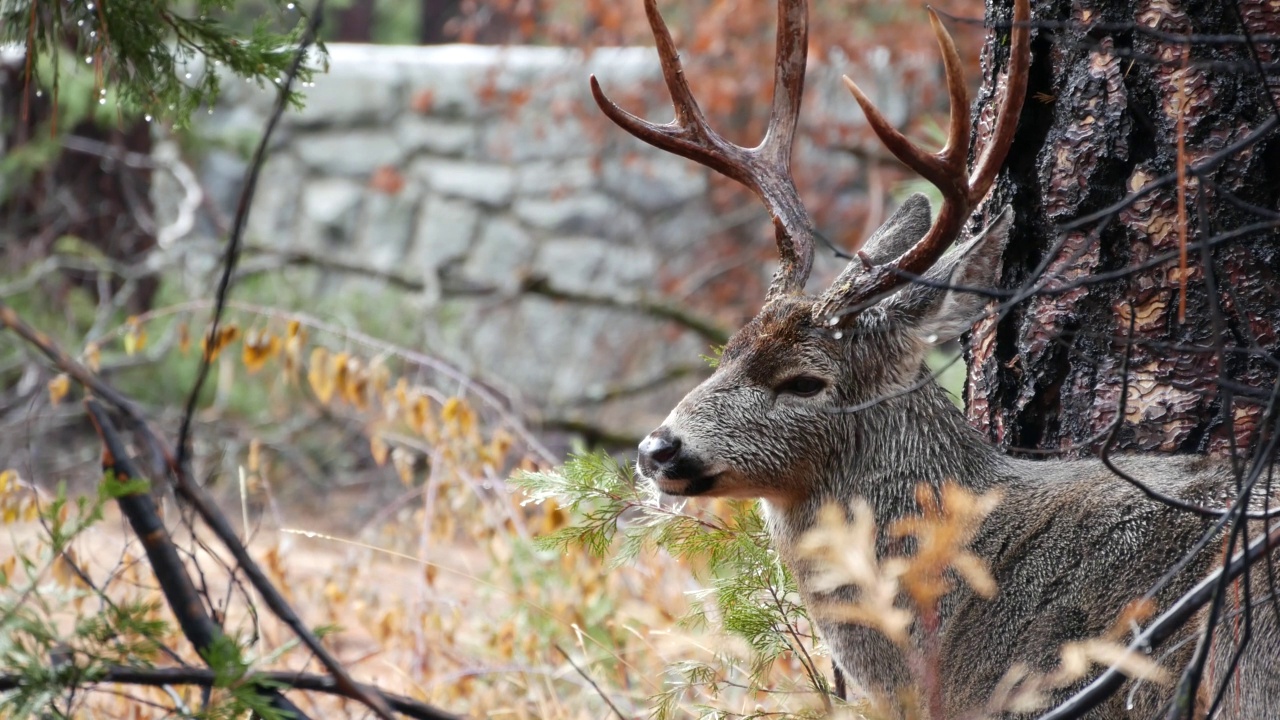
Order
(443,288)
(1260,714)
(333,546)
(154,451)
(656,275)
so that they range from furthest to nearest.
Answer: (656,275), (443,288), (333,546), (1260,714), (154,451)

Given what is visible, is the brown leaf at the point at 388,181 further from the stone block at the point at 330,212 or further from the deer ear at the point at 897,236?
the deer ear at the point at 897,236

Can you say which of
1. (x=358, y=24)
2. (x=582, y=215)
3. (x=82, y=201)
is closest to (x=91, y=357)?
(x=82, y=201)

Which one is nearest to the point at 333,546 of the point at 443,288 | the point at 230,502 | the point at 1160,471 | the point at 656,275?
the point at 230,502

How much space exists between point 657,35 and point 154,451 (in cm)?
174

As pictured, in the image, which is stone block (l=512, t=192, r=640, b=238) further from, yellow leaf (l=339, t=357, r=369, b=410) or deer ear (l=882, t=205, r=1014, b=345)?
deer ear (l=882, t=205, r=1014, b=345)

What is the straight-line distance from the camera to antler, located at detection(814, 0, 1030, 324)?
8.89 ft

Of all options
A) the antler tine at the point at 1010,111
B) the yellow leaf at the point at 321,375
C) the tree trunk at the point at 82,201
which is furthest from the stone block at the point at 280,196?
the antler tine at the point at 1010,111

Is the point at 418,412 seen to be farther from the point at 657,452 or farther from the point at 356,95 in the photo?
the point at 356,95

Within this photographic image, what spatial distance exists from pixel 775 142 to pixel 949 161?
68 centimetres

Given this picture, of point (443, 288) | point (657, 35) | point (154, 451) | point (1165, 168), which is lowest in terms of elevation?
point (154, 451)

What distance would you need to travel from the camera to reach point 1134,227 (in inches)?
126

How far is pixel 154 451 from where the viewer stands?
2.14 meters

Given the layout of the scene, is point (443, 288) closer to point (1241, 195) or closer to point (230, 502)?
point (230, 502)

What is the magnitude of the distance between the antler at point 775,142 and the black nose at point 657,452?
0.56 metres
